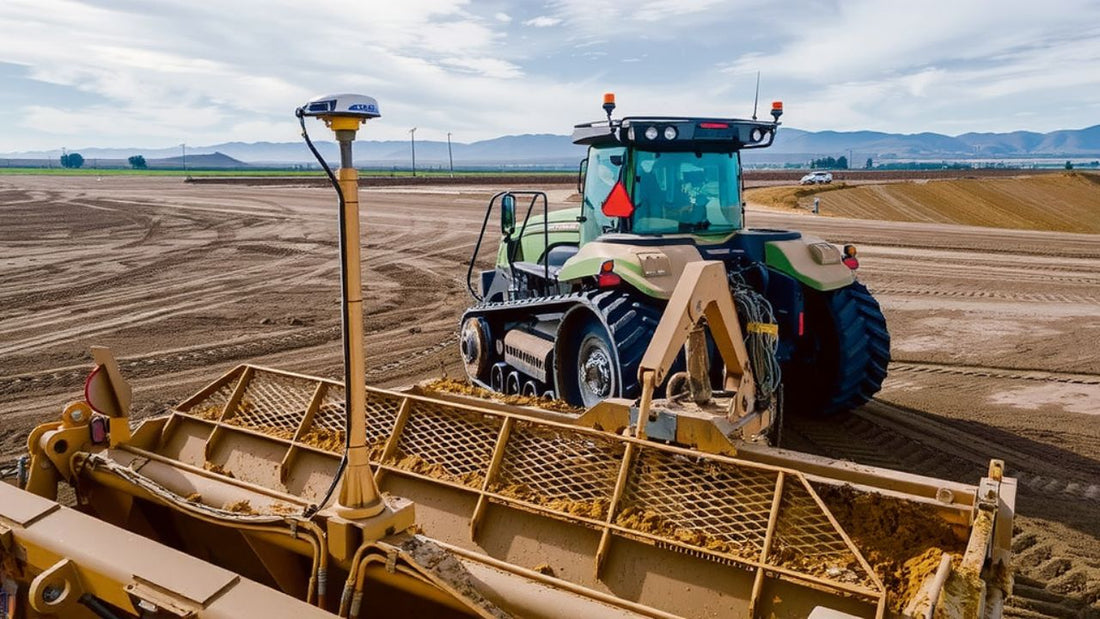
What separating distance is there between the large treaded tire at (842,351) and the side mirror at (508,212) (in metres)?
2.84

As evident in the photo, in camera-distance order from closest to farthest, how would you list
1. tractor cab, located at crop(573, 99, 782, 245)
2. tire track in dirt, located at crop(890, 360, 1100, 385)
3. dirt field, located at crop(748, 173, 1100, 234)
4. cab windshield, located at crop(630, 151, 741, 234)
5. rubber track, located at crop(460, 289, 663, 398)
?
rubber track, located at crop(460, 289, 663, 398), tractor cab, located at crop(573, 99, 782, 245), cab windshield, located at crop(630, 151, 741, 234), tire track in dirt, located at crop(890, 360, 1100, 385), dirt field, located at crop(748, 173, 1100, 234)

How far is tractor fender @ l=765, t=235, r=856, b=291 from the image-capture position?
6.42 metres

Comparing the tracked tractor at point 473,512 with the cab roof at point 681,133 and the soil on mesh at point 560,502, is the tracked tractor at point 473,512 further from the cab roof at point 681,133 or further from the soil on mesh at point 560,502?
the cab roof at point 681,133

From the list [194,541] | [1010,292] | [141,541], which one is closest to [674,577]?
[141,541]

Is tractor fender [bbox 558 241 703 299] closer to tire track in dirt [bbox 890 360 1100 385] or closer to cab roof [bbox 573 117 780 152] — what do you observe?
cab roof [bbox 573 117 780 152]

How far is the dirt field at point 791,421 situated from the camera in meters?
6.40

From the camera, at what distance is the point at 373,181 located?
5797 centimetres

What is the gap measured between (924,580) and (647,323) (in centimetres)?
304

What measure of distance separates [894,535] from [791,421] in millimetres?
4039

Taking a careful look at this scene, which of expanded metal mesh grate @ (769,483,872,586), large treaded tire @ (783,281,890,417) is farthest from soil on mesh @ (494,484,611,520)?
large treaded tire @ (783,281,890,417)

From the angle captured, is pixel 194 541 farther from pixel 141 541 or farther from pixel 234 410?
pixel 141 541

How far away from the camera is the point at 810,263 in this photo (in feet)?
21.5

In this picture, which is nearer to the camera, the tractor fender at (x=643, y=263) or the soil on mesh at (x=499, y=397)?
the soil on mesh at (x=499, y=397)

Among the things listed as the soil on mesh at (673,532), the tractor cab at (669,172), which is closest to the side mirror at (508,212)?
the tractor cab at (669,172)
